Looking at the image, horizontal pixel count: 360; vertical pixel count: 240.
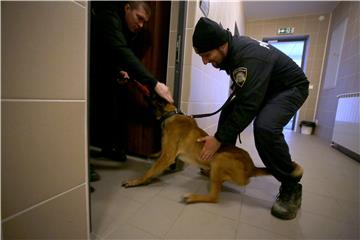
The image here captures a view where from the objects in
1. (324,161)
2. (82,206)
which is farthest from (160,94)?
(324,161)

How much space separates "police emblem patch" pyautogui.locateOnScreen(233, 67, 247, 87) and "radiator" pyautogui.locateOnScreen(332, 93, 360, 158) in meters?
2.10

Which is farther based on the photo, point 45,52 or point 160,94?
point 160,94

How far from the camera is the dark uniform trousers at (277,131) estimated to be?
104cm

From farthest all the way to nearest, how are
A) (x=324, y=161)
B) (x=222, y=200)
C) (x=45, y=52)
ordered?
(x=324, y=161) → (x=222, y=200) → (x=45, y=52)

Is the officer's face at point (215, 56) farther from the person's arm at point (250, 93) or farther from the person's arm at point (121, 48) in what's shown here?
the person's arm at point (121, 48)

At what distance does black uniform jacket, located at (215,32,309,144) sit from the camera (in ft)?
3.25

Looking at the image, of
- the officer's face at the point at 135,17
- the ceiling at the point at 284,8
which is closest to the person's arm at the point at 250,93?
the officer's face at the point at 135,17

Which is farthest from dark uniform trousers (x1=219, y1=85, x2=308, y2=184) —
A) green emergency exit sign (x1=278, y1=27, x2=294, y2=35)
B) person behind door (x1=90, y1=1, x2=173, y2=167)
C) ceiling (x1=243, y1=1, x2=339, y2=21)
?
green emergency exit sign (x1=278, y1=27, x2=294, y2=35)

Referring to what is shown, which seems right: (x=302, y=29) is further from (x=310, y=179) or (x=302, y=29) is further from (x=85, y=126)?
(x=85, y=126)

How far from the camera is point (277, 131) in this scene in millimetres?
1042

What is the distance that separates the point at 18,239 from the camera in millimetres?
493

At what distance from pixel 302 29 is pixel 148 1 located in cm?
442

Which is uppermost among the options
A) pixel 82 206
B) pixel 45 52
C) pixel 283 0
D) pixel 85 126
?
pixel 283 0

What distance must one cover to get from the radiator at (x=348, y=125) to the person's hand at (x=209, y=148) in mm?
2068
